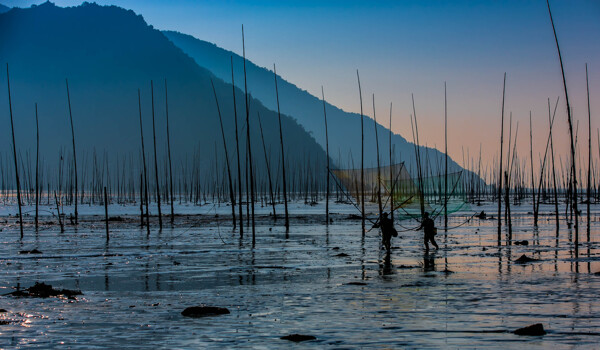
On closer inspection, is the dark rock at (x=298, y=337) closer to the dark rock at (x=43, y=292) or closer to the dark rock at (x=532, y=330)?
the dark rock at (x=532, y=330)

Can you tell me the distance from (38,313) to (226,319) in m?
2.99

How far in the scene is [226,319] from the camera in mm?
9484

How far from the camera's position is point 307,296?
11.4 meters

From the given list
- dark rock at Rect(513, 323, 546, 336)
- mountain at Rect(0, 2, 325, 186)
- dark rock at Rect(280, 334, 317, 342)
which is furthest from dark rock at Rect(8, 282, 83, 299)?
mountain at Rect(0, 2, 325, 186)

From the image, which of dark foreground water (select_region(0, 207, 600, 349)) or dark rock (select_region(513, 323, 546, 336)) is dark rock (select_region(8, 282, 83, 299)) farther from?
dark rock (select_region(513, 323, 546, 336))

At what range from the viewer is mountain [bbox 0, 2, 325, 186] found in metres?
155

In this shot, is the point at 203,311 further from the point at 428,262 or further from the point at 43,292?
the point at 428,262

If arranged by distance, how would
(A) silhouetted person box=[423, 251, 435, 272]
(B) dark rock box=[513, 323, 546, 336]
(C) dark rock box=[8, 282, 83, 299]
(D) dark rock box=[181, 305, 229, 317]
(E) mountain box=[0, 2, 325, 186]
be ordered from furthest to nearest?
1. (E) mountain box=[0, 2, 325, 186]
2. (A) silhouetted person box=[423, 251, 435, 272]
3. (C) dark rock box=[8, 282, 83, 299]
4. (D) dark rock box=[181, 305, 229, 317]
5. (B) dark rock box=[513, 323, 546, 336]

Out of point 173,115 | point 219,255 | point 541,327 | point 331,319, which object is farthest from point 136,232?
point 173,115

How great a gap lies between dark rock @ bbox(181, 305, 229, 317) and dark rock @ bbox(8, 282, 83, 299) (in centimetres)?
283

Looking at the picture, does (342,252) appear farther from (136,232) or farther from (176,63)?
(176,63)

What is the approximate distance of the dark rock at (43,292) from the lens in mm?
11562

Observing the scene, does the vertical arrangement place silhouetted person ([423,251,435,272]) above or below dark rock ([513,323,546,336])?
below

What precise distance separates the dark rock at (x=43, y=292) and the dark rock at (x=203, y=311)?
283 cm
